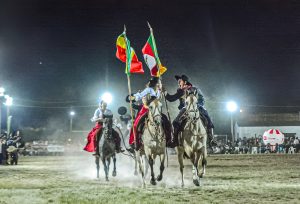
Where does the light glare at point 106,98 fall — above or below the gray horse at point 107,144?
above

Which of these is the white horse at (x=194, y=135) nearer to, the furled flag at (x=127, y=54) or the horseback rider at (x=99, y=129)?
the furled flag at (x=127, y=54)

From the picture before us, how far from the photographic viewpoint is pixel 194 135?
16141mm

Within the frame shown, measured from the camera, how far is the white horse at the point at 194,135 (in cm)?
1566

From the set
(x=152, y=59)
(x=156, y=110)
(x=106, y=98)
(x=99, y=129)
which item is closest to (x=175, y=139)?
(x=156, y=110)

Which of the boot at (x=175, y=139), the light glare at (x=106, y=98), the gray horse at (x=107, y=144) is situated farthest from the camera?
the light glare at (x=106, y=98)

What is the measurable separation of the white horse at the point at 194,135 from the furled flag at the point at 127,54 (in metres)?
4.33

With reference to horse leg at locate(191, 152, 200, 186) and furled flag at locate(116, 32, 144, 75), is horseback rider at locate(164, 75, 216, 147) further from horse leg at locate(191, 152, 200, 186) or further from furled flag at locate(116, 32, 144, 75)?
furled flag at locate(116, 32, 144, 75)

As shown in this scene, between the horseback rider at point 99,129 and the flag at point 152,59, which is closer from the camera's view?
the flag at point 152,59

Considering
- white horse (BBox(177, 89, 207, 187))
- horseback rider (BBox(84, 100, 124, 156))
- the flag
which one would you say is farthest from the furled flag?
white horse (BBox(177, 89, 207, 187))

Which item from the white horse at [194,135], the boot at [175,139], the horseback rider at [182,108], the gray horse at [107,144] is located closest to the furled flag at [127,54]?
the gray horse at [107,144]

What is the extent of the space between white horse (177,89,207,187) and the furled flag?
433cm

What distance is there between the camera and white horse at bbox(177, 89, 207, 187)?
1566 centimetres

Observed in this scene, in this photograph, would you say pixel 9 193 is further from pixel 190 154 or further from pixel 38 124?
pixel 38 124

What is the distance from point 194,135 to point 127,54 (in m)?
5.40
